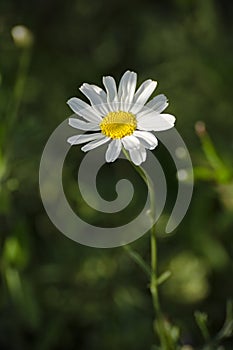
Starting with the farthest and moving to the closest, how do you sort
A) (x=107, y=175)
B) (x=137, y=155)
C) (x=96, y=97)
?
(x=107, y=175)
(x=96, y=97)
(x=137, y=155)

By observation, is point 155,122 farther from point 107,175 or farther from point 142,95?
point 107,175

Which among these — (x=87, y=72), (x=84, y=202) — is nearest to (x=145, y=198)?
(x=84, y=202)

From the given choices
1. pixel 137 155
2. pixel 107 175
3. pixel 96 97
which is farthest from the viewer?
pixel 107 175

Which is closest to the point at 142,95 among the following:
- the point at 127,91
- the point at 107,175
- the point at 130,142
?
the point at 127,91

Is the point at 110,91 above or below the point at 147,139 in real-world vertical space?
above

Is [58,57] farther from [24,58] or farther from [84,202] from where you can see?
[84,202]

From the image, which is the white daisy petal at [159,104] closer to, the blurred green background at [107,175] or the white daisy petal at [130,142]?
the white daisy petal at [130,142]
